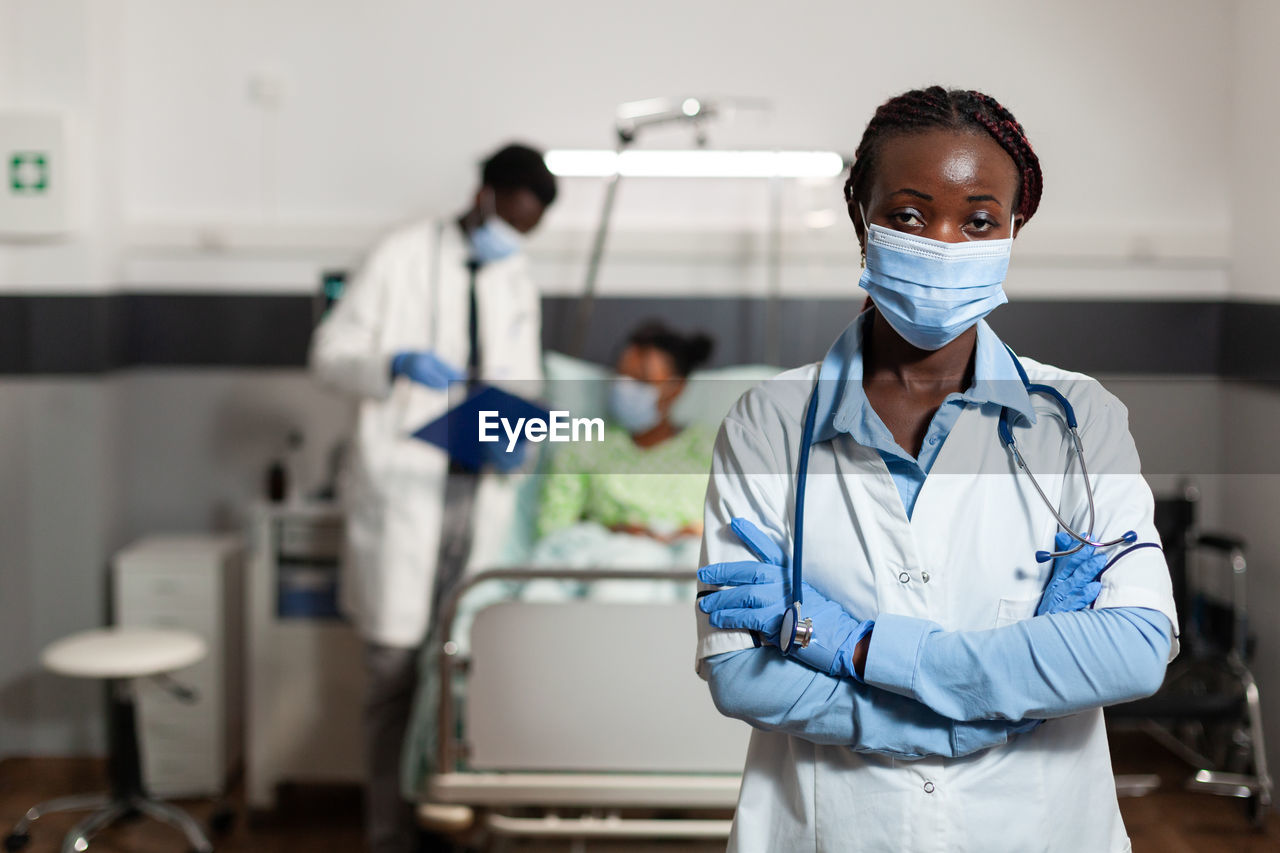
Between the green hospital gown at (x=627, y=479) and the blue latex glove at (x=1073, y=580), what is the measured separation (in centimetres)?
30

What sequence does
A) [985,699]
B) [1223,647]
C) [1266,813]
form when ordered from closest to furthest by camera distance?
[985,699] → [1266,813] → [1223,647]

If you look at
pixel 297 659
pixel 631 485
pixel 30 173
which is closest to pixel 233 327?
pixel 30 173

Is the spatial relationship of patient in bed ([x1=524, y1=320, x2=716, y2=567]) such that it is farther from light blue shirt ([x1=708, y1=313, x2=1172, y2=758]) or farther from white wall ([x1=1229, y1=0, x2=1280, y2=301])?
white wall ([x1=1229, y1=0, x2=1280, y2=301])

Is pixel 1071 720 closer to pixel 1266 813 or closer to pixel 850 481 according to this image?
pixel 850 481

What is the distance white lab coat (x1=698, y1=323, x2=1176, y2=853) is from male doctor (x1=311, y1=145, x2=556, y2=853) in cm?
181

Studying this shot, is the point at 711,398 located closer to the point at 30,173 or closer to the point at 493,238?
the point at 493,238

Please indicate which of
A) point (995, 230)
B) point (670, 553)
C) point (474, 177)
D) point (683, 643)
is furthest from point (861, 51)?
point (995, 230)

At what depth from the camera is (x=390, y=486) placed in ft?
9.11

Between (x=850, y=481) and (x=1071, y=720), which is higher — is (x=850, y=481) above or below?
above

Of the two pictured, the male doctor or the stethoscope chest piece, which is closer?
the stethoscope chest piece

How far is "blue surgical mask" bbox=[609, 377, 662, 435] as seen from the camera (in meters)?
1.24

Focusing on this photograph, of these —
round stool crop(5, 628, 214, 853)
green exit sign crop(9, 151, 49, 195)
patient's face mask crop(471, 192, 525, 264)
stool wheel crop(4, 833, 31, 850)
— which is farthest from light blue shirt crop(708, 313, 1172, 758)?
green exit sign crop(9, 151, 49, 195)

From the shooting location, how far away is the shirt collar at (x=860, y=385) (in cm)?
94

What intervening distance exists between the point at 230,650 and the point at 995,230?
9.42 feet
